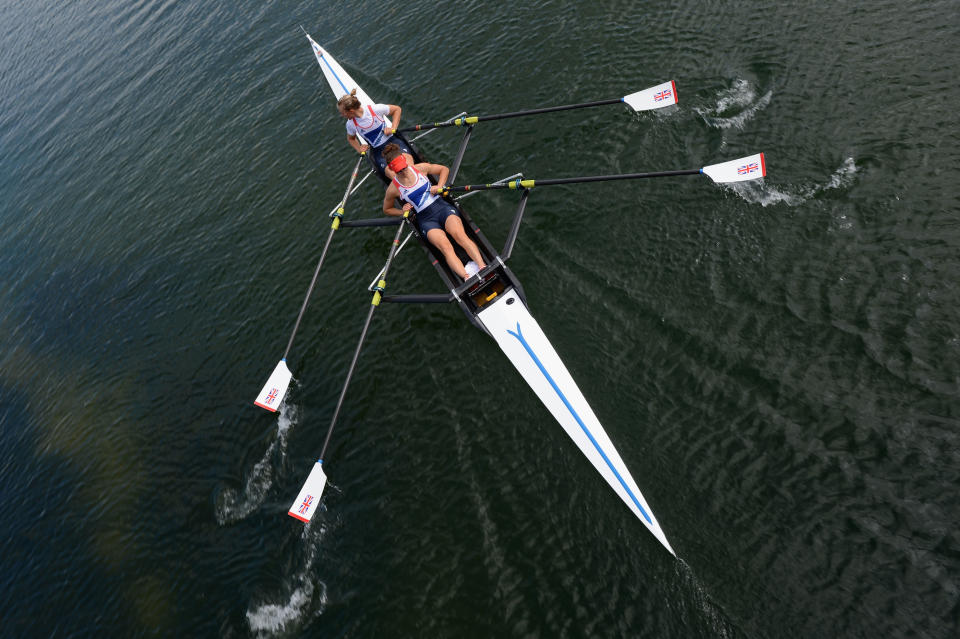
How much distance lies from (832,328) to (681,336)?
7.10 ft

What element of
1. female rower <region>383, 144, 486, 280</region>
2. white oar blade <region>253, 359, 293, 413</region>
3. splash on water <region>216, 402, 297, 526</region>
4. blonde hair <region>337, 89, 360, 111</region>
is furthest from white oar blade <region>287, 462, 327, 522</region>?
blonde hair <region>337, 89, 360, 111</region>

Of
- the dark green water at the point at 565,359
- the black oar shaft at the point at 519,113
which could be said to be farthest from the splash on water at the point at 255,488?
the black oar shaft at the point at 519,113

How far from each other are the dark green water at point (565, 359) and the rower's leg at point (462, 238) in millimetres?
1240

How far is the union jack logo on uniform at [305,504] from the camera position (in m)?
8.37

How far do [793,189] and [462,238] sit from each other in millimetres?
6204

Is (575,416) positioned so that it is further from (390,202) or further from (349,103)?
(349,103)

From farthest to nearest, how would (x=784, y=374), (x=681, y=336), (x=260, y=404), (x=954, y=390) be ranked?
1. (x=260, y=404)
2. (x=681, y=336)
3. (x=784, y=374)
4. (x=954, y=390)

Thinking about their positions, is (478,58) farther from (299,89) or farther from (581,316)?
(581,316)

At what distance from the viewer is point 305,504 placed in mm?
8438

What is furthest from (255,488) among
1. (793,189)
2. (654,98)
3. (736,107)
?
(736,107)

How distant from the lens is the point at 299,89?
59.1 feet

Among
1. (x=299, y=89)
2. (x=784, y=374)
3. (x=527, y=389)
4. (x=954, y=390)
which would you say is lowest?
(x=954, y=390)

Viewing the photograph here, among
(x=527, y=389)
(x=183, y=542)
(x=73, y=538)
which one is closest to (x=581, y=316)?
(x=527, y=389)

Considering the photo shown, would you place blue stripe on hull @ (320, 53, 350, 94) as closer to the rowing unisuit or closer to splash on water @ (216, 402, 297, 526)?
the rowing unisuit
